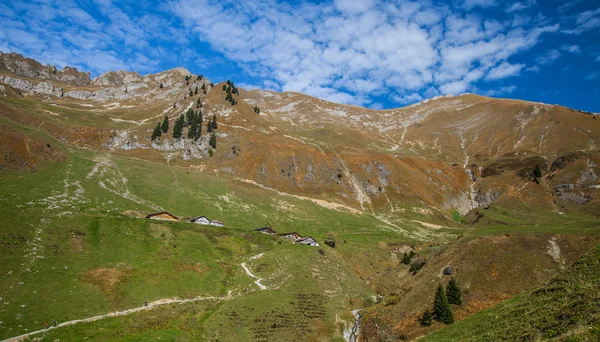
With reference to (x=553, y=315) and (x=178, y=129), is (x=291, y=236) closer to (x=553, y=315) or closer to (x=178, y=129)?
(x=553, y=315)

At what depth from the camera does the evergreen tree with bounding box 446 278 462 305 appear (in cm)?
4533

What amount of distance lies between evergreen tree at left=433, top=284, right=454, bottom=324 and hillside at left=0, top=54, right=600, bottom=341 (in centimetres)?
287

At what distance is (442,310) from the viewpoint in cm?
4281

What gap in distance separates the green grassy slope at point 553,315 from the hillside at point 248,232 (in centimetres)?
1829

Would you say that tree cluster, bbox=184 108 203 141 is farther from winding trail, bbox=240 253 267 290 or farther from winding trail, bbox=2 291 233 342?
winding trail, bbox=2 291 233 342

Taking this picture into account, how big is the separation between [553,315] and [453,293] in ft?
85.9

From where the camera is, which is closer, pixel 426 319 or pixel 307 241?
pixel 426 319

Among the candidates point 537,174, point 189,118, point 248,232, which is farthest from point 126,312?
point 537,174

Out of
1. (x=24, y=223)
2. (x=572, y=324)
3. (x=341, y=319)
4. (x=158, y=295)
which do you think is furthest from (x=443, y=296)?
(x=24, y=223)

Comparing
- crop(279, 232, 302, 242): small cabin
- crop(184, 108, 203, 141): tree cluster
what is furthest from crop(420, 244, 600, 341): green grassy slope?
crop(184, 108, 203, 141): tree cluster

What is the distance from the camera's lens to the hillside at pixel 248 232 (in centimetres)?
4509

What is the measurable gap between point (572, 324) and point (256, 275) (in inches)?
2056

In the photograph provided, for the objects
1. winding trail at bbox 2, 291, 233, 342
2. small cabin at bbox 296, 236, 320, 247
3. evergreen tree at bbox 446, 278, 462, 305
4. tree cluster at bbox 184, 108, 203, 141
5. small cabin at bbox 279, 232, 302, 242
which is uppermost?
tree cluster at bbox 184, 108, 203, 141

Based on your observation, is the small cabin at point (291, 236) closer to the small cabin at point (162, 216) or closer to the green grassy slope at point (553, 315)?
the small cabin at point (162, 216)
